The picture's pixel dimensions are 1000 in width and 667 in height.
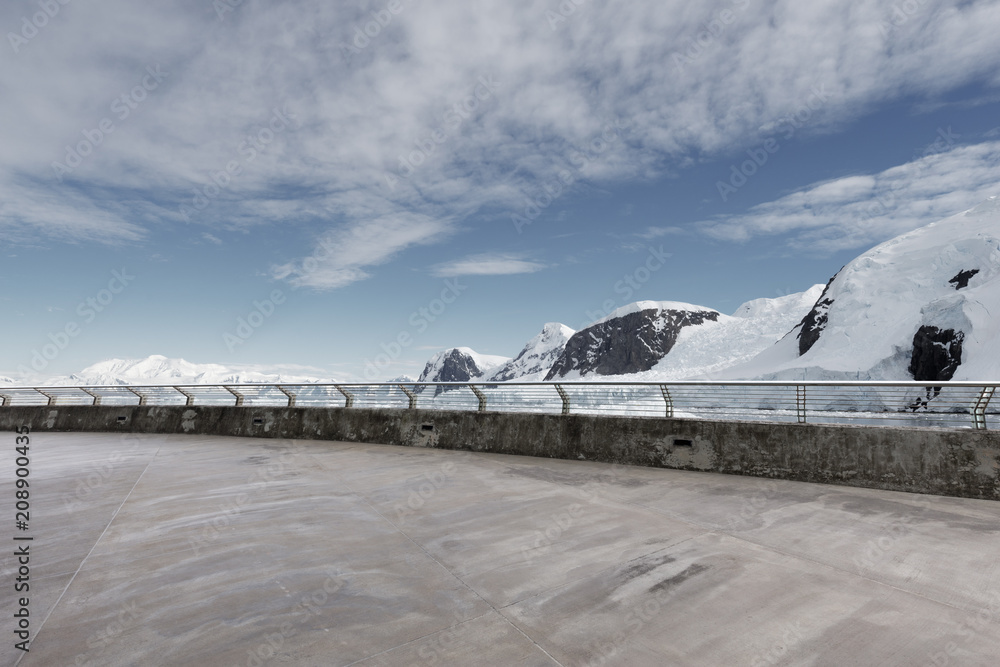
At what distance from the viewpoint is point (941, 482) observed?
621cm

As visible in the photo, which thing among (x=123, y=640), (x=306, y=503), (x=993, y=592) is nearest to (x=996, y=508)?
(x=993, y=592)

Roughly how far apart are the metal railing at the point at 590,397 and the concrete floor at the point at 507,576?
1220mm

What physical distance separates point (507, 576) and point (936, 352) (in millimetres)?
114388

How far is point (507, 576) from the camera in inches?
142

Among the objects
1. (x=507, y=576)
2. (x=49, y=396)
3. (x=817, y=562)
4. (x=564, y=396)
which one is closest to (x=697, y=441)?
(x=564, y=396)

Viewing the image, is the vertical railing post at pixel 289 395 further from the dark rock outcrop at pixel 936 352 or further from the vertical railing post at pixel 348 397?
the dark rock outcrop at pixel 936 352

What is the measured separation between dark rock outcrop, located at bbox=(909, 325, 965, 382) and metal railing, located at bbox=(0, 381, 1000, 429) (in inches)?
3870

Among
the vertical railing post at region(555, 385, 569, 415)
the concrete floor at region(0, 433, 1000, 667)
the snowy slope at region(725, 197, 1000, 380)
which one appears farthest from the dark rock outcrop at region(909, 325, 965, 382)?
the concrete floor at region(0, 433, 1000, 667)

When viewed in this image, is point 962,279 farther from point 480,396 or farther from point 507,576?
point 507,576

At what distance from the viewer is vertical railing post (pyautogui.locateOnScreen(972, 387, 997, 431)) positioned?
20.2 feet

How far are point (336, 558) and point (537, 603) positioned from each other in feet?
5.61

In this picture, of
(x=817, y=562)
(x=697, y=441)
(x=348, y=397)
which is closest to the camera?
(x=817, y=562)

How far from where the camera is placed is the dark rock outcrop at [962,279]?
105750mm

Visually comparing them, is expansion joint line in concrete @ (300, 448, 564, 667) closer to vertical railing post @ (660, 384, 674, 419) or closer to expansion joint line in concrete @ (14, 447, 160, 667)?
expansion joint line in concrete @ (14, 447, 160, 667)
